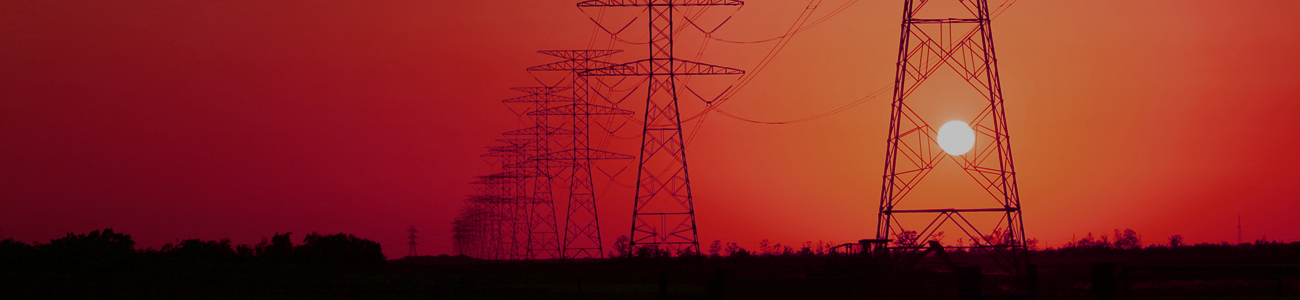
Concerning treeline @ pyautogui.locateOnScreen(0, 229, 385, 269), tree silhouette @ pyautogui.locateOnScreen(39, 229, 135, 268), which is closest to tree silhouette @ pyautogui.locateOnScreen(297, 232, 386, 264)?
treeline @ pyautogui.locateOnScreen(0, 229, 385, 269)

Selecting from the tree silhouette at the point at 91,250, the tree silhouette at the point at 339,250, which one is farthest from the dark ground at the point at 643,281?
the tree silhouette at the point at 339,250

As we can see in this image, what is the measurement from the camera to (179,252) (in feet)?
243

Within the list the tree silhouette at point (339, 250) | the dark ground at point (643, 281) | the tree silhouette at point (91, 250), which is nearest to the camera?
the dark ground at point (643, 281)

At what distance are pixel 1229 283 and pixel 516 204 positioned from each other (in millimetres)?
72144

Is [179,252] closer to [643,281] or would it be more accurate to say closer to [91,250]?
[91,250]

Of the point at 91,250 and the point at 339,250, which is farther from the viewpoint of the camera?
the point at 339,250

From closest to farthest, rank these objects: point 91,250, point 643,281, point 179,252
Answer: point 643,281, point 91,250, point 179,252

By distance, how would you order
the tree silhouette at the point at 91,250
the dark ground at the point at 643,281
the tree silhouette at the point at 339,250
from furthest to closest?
the tree silhouette at the point at 339,250, the tree silhouette at the point at 91,250, the dark ground at the point at 643,281

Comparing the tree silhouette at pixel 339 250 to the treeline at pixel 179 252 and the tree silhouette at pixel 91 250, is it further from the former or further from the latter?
the tree silhouette at pixel 91 250

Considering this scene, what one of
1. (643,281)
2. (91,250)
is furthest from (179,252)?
(643,281)

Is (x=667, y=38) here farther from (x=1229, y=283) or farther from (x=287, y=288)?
(x=1229, y=283)

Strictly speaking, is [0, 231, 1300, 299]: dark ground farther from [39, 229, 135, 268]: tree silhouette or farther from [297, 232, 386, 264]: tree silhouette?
[297, 232, 386, 264]: tree silhouette

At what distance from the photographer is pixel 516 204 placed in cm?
10300

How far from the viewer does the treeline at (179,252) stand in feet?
187
